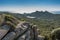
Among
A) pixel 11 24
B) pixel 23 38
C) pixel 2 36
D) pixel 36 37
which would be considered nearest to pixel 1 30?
pixel 2 36

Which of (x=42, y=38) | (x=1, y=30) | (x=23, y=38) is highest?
(x=1, y=30)

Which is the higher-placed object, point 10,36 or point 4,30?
point 4,30

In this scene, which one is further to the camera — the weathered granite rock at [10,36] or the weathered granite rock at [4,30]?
the weathered granite rock at [10,36]

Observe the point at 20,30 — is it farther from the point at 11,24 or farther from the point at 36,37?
the point at 36,37

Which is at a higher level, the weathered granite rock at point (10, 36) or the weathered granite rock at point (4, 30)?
the weathered granite rock at point (4, 30)

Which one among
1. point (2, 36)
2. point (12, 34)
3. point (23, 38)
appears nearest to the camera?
point (2, 36)

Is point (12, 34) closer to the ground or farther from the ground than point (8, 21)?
closer to the ground

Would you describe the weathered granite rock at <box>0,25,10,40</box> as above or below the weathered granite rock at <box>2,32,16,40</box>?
above

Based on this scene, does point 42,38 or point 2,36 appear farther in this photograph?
point 42,38

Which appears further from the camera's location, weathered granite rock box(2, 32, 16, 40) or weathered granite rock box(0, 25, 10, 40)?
weathered granite rock box(2, 32, 16, 40)

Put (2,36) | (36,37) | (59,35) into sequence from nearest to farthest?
1. (2,36)
2. (59,35)
3. (36,37)

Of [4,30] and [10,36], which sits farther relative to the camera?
[4,30]
